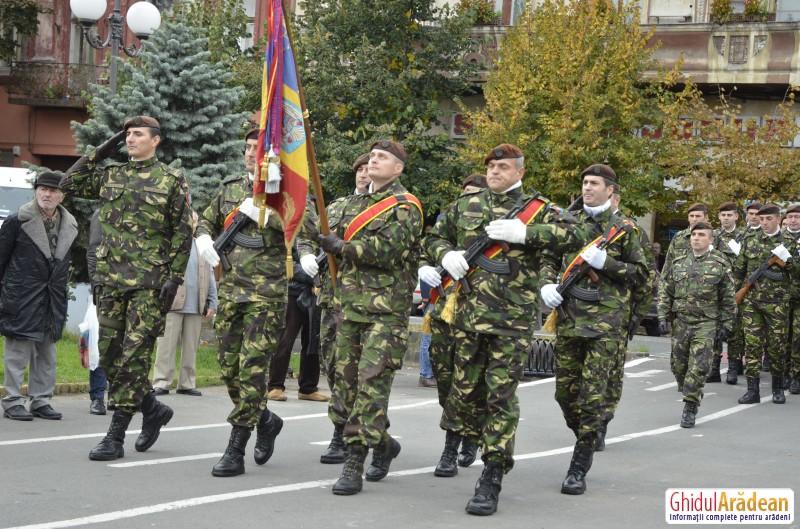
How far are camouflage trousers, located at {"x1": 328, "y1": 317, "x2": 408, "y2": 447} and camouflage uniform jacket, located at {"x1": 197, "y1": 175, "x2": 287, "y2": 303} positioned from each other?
1.92 ft

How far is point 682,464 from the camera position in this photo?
10867mm

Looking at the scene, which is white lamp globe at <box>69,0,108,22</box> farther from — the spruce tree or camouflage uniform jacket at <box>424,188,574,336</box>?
camouflage uniform jacket at <box>424,188,574,336</box>

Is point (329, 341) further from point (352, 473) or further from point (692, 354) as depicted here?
point (692, 354)

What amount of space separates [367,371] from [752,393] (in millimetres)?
8392

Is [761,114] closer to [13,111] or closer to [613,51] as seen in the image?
[613,51]

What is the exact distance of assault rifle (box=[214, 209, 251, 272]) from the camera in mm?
9352

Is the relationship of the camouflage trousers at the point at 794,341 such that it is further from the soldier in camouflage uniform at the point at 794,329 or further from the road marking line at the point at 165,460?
the road marking line at the point at 165,460

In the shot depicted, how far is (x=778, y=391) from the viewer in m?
16.2

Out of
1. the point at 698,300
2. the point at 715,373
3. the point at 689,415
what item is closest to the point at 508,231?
the point at 689,415

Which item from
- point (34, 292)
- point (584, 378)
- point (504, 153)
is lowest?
point (584, 378)

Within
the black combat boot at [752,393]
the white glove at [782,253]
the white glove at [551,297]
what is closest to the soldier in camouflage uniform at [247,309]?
the white glove at [551,297]

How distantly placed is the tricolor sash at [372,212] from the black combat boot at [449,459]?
5.20 ft

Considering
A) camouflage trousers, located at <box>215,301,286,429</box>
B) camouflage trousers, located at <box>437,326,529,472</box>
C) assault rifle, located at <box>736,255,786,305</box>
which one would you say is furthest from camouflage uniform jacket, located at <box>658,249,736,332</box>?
camouflage trousers, located at <box>215,301,286,429</box>

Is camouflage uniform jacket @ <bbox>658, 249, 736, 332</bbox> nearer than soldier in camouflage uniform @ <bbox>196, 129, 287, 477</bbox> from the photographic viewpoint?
No
